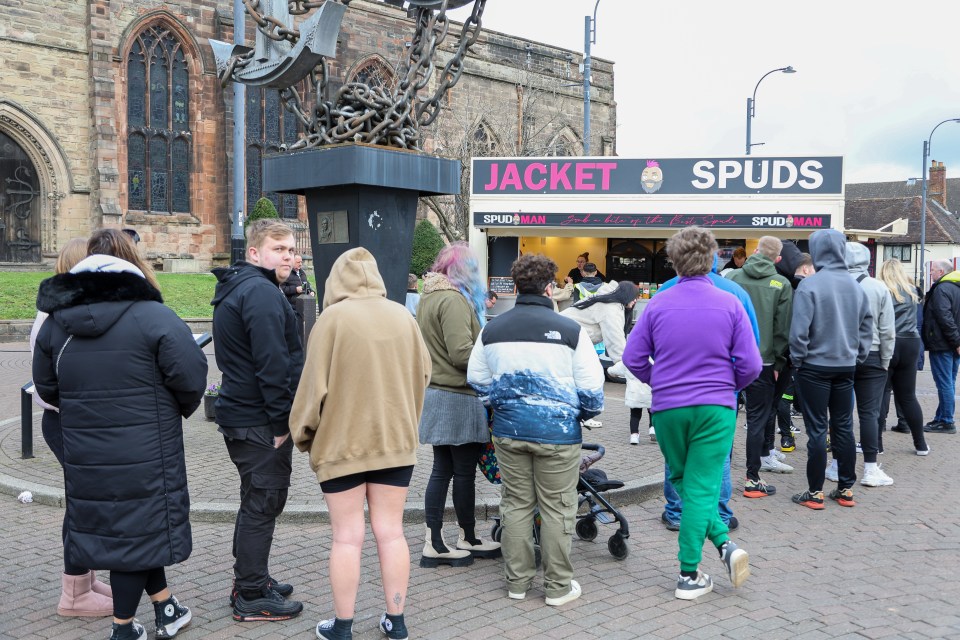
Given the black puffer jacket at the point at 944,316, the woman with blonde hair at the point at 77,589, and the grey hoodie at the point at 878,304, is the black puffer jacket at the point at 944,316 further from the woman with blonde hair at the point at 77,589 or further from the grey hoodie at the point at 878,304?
the woman with blonde hair at the point at 77,589

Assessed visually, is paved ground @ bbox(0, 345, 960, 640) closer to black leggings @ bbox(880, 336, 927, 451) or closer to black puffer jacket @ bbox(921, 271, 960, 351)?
black leggings @ bbox(880, 336, 927, 451)

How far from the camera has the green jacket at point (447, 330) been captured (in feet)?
18.0

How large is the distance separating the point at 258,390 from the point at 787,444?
250 inches

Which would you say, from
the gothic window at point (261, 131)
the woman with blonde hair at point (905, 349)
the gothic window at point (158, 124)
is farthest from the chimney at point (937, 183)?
the woman with blonde hair at point (905, 349)

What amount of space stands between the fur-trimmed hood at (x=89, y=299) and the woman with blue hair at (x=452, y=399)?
6.19 ft

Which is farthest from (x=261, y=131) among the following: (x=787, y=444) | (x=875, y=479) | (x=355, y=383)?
(x=355, y=383)

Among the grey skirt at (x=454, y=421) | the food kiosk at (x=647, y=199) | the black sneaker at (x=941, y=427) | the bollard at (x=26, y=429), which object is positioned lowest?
the black sneaker at (x=941, y=427)

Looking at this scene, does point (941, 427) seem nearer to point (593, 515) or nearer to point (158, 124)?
point (593, 515)

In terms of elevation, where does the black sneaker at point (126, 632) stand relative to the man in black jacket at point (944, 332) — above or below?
below

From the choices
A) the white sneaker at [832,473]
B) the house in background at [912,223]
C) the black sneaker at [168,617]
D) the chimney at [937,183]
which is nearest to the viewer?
the black sneaker at [168,617]

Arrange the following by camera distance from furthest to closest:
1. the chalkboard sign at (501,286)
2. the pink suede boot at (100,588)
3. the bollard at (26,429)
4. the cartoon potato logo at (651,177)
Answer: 1. the chalkboard sign at (501,286)
2. the cartoon potato logo at (651,177)
3. the bollard at (26,429)
4. the pink suede boot at (100,588)

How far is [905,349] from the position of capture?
368 inches

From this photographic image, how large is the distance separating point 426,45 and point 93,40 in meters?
24.2

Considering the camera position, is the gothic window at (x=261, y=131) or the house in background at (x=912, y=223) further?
the house in background at (x=912, y=223)
